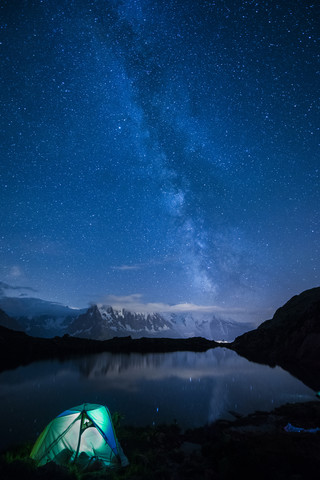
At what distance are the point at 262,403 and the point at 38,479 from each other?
944 inches

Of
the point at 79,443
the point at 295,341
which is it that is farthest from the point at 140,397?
the point at 295,341

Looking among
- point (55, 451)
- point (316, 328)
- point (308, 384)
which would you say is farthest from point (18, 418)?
point (316, 328)

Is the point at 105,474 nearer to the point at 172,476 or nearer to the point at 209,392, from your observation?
the point at 172,476

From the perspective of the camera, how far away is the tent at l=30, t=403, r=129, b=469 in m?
10.3

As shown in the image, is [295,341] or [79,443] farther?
[295,341]

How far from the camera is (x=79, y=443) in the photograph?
1057 cm

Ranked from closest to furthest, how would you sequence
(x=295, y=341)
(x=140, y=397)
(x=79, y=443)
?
(x=79, y=443)
(x=140, y=397)
(x=295, y=341)

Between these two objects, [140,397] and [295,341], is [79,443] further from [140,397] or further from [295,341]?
[295,341]

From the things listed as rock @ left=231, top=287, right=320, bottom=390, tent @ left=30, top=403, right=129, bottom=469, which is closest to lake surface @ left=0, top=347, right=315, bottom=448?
tent @ left=30, top=403, right=129, bottom=469

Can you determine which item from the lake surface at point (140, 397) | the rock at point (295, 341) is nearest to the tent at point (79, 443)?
the lake surface at point (140, 397)

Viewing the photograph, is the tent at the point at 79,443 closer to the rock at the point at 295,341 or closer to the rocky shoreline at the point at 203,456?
the rocky shoreline at the point at 203,456

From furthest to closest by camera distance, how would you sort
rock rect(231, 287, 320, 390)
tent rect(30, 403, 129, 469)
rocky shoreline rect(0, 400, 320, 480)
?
rock rect(231, 287, 320, 390) → tent rect(30, 403, 129, 469) → rocky shoreline rect(0, 400, 320, 480)

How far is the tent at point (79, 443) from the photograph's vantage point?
10.3 meters

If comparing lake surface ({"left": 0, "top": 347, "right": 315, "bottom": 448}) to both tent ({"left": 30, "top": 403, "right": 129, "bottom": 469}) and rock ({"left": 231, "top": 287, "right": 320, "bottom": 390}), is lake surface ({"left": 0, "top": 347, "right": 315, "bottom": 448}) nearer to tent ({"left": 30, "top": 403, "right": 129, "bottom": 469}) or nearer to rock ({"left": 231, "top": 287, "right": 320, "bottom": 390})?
tent ({"left": 30, "top": 403, "right": 129, "bottom": 469})
